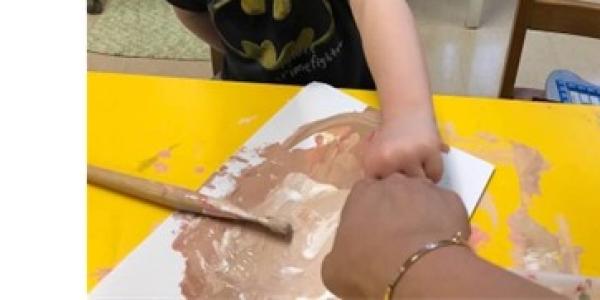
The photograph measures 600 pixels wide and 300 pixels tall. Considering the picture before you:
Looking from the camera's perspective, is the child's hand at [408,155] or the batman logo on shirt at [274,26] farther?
the batman logo on shirt at [274,26]

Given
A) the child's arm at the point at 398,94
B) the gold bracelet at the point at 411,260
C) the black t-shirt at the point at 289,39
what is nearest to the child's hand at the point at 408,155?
the child's arm at the point at 398,94

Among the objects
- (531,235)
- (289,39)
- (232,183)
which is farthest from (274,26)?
(531,235)

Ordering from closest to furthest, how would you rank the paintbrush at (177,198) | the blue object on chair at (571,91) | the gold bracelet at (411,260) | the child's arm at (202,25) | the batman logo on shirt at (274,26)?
1. the gold bracelet at (411,260)
2. the paintbrush at (177,198)
3. the batman logo on shirt at (274,26)
4. the child's arm at (202,25)
5. the blue object on chair at (571,91)

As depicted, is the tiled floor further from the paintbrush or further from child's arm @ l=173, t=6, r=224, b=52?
the paintbrush

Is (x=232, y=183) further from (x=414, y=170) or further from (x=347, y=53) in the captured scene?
(x=347, y=53)

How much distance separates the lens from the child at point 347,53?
658mm

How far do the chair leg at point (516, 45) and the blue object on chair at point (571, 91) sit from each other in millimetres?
102

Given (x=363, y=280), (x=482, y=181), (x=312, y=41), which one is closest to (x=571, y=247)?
(x=482, y=181)

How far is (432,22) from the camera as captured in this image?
192 centimetres

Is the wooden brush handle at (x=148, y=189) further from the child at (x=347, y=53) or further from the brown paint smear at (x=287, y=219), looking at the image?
the child at (x=347, y=53)

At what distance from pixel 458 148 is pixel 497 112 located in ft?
0.22

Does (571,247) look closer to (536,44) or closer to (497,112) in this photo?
(497,112)
